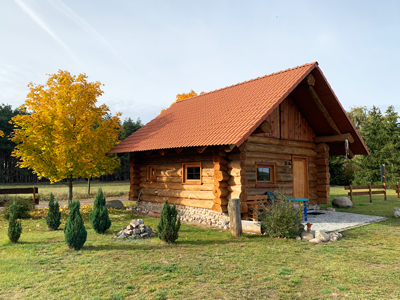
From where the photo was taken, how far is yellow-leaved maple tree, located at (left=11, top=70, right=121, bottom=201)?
1455cm

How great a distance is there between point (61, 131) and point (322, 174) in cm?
1331

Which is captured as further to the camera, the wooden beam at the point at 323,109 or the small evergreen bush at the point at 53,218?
the wooden beam at the point at 323,109

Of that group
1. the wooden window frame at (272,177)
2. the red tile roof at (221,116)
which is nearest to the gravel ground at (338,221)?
the wooden window frame at (272,177)

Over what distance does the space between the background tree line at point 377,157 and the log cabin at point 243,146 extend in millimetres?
24005

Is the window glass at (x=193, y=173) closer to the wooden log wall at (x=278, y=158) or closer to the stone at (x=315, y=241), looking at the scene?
the wooden log wall at (x=278, y=158)

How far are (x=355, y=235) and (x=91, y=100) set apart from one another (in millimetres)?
14024

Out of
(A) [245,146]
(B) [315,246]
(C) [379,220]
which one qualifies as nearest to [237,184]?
(A) [245,146]

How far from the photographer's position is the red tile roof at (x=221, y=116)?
1066cm

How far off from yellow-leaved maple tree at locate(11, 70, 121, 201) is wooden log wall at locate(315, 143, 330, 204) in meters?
11.5

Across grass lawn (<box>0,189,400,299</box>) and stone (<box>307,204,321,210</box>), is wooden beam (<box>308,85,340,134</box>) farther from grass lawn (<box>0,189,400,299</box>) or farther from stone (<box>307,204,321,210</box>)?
grass lawn (<box>0,189,400,299</box>)

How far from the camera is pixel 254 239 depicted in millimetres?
9125

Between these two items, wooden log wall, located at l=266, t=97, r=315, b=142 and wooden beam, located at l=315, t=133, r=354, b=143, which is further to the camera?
wooden beam, located at l=315, t=133, r=354, b=143

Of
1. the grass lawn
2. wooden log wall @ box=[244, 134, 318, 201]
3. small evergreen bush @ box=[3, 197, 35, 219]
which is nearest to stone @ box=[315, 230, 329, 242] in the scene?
the grass lawn

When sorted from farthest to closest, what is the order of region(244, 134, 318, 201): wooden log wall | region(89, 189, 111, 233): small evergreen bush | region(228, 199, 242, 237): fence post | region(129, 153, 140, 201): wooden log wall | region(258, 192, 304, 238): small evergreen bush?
region(129, 153, 140, 201): wooden log wall < region(244, 134, 318, 201): wooden log wall < region(89, 189, 111, 233): small evergreen bush < region(228, 199, 242, 237): fence post < region(258, 192, 304, 238): small evergreen bush
